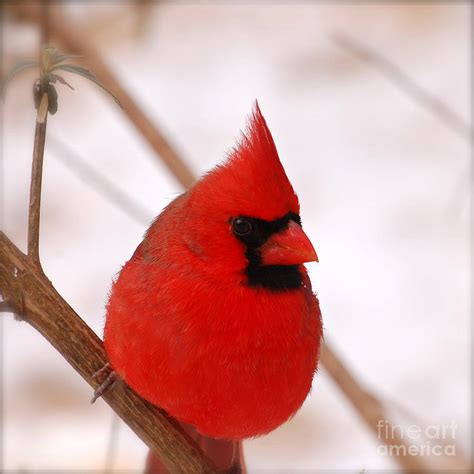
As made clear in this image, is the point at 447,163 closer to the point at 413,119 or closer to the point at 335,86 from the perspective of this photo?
the point at 413,119

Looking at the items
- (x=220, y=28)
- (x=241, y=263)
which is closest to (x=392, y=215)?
(x=220, y=28)

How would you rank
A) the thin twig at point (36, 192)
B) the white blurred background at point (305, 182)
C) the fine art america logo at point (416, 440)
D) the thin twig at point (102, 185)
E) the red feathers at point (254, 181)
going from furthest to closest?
the white blurred background at point (305, 182) < the thin twig at point (102, 185) < the fine art america logo at point (416, 440) < the red feathers at point (254, 181) < the thin twig at point (36, 192)

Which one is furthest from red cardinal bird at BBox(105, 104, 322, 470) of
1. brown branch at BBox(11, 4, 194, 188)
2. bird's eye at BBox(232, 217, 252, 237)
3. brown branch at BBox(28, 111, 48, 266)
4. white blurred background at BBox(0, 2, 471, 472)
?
white blurred background at BBox(0, 2, 471, 472)

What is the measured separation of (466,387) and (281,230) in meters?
2.18

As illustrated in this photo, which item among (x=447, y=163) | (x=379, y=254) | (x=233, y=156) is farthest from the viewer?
(x=447, y=163)

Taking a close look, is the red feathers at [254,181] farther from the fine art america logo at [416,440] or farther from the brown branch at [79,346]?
the fine art america logo at [416,440]

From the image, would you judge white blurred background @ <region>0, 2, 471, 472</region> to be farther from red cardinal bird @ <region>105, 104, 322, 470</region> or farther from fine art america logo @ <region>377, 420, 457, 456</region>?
red cardinal bird @ <region>105, 104, 322, 470</region>

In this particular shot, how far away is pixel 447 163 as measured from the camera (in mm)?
4391

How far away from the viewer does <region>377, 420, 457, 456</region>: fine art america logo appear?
7.87 ft

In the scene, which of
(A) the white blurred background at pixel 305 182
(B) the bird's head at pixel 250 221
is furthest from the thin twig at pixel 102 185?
(B) the bird's head at pixel 250 221

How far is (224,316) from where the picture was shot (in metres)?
1.62

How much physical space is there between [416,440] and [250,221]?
1824 millimetres

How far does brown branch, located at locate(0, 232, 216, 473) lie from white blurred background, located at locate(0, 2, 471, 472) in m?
1.38

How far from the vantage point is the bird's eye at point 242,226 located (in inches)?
64.9
